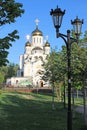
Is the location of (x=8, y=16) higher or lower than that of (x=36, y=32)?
lower

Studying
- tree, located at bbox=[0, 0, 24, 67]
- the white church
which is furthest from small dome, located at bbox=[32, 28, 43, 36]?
tree, located at bbox=[0, 0, 24, 67]

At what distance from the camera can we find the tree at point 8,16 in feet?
47.2

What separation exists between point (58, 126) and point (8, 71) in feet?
450

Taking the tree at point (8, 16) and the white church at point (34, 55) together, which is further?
the white church at point (34, 55)

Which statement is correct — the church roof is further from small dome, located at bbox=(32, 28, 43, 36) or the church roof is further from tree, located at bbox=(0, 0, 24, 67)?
tree, located at bbox=(0, 0, 24, 67)

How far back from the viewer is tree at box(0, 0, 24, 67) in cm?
1440

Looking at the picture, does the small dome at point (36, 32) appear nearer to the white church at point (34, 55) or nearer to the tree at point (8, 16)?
the white church at point (34, 55)

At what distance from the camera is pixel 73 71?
74.8ft

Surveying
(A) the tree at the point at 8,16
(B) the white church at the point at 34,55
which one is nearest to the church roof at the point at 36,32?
(B) the white church at the point at 34,55

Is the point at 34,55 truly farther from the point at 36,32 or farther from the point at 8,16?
the point at 8,16

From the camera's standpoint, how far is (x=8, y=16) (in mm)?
14695

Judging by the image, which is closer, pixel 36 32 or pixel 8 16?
pixel 8 16

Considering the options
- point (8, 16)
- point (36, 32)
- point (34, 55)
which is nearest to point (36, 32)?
point (36, 32)

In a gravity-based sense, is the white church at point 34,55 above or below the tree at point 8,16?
above
